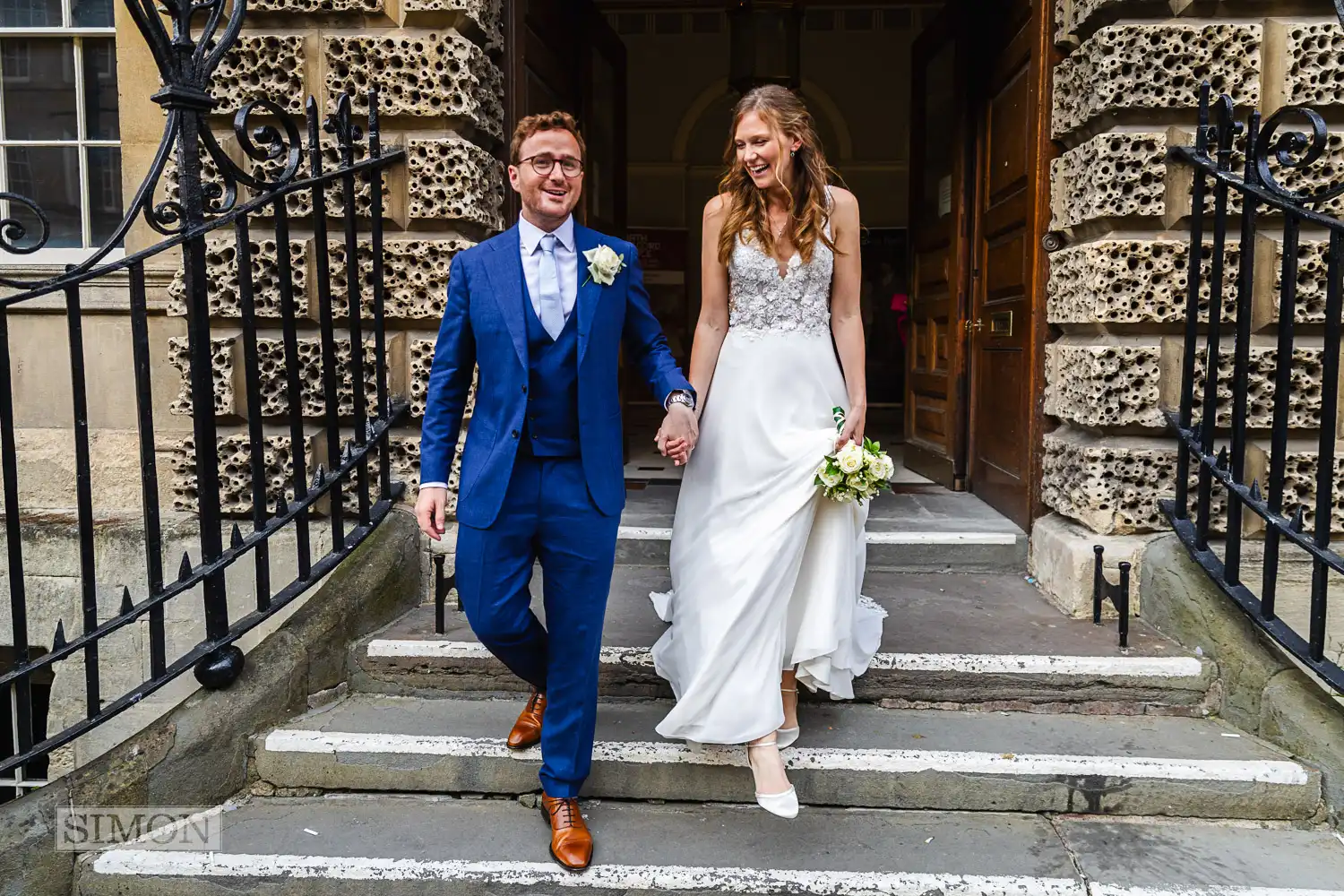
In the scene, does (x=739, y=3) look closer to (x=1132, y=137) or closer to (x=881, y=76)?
(x=1132, y=137)

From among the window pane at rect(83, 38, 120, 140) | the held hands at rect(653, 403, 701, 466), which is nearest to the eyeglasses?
the held hands at rect(653, 403, 701, 466)

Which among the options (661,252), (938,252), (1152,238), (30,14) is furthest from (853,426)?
(661,252)

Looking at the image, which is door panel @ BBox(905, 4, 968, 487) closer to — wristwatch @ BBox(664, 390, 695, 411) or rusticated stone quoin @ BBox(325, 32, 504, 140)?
rusticated stone quoin @ BBox(325, 32, 504, 140)

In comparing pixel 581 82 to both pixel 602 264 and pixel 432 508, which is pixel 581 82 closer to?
pixel 602 264

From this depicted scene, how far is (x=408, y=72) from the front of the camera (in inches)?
156

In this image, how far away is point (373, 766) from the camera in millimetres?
3121

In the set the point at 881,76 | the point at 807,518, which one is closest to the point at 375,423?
the point at 807,518

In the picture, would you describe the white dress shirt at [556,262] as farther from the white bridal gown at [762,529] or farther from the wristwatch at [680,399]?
the white bridal gown at [762,529]

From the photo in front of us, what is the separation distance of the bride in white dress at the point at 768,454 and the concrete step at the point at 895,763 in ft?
0.61

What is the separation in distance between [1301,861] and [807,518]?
1.69 meters

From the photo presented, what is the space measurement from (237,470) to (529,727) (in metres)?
1.88

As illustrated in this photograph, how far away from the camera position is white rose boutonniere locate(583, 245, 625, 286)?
269cm

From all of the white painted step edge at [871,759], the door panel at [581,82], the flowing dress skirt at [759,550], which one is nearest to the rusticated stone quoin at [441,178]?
the door panel at [581,82]

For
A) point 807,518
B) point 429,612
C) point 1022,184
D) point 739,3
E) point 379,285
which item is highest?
point 739,3
